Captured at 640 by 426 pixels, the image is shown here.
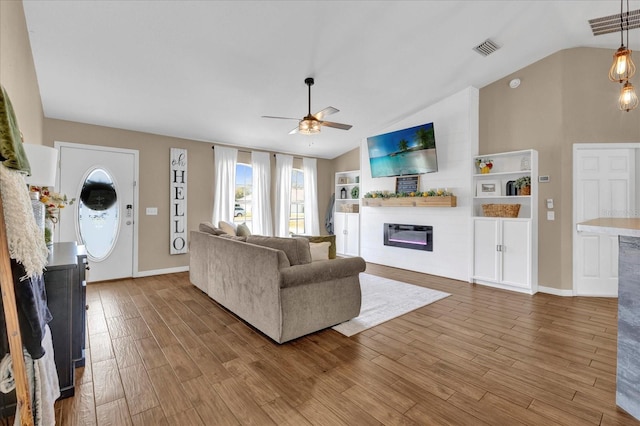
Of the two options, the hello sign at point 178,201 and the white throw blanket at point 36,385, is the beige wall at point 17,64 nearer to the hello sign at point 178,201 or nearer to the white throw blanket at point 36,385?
the white throw blanket at point 36,385

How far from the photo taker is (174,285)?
459 cm

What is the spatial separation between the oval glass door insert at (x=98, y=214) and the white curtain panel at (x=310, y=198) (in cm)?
398

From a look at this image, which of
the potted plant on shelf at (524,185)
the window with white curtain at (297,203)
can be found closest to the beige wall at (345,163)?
the window with white curtain at (297,203)

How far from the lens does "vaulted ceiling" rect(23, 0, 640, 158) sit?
108 inches

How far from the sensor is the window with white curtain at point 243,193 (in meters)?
6.30

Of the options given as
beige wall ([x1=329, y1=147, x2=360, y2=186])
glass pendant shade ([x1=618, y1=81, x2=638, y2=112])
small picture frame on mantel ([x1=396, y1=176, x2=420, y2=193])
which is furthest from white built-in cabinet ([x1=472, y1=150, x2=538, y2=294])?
beige wall ([x1=329, y1=147, x2=360, y2=186])

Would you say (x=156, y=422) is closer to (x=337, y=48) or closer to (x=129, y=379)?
(x=129, y=379)

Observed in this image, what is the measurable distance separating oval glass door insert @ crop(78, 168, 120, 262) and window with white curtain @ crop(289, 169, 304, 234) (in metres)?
3.58

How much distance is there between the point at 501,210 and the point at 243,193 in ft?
15.9

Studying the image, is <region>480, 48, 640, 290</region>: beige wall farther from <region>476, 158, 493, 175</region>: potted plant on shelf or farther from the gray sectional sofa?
the gray sectional sofa

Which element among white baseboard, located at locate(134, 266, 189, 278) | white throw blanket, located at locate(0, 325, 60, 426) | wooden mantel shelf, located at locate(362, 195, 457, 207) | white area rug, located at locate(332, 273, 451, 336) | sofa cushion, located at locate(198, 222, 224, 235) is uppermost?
wooden mantel shelf, located at locate(362, 195, 457, 207)

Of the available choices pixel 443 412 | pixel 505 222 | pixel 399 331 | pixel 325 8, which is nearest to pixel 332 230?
pixel 505 222

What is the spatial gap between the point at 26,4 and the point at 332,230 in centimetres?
637

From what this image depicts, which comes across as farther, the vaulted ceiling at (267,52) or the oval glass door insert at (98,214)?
the oval glass door insert at (98,214)
